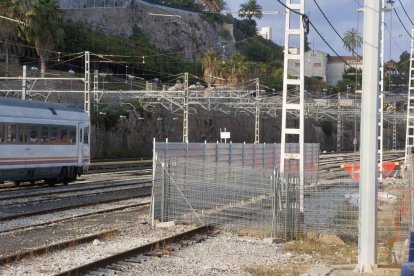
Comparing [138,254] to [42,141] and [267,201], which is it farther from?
[42,141]

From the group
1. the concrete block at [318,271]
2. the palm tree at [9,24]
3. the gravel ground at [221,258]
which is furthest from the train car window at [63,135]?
the palm tree at [9,24]

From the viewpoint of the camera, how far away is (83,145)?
112 ft

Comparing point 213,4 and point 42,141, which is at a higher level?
point 213,4

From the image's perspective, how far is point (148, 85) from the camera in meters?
75.9

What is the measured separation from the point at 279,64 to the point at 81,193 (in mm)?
125132

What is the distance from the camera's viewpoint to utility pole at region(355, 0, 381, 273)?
11797 mm

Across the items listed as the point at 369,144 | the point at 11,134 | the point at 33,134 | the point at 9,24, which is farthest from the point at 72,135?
the point at 9,24

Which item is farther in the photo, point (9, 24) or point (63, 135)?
point (9, 24)

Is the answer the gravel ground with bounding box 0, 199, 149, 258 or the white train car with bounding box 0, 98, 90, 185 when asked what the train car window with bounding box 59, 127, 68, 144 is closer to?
the white train car with bounding box 0, 98, 90, 185

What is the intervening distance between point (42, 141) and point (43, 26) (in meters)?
44.8

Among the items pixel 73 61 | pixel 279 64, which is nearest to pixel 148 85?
pixel 73 61

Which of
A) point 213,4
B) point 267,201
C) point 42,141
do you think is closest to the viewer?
point 267,201

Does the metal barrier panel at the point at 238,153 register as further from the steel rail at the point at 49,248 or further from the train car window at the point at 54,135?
the steel rail at the point at 49,248

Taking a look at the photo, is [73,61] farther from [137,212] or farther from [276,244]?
[276,244]
